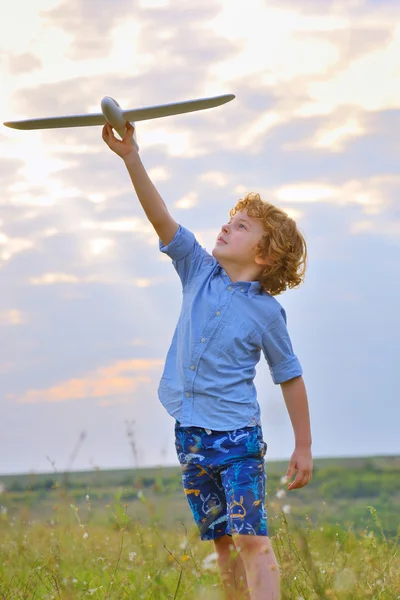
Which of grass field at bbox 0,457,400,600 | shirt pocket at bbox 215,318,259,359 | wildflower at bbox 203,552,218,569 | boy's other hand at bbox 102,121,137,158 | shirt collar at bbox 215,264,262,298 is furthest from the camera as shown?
shirt collar at bbox 215,264,262,298

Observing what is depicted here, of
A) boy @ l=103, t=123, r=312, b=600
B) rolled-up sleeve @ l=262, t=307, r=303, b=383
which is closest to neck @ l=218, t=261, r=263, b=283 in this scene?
boy @ l=103, t=123, r=312, b=600

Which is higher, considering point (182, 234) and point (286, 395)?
point (182, 234)

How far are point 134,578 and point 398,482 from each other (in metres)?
7.46

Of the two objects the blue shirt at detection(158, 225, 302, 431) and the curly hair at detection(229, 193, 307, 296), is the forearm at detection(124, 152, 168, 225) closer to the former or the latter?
the blue shirt at detection(158, 225, 302, 431)

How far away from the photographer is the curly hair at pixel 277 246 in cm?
425

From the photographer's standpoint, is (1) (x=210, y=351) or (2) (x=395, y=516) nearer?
(1) (x=210, y=351)

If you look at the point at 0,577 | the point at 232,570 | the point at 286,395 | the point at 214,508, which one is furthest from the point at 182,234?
the point at 0,577

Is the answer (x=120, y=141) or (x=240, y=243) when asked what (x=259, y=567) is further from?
(x=120, y=141)

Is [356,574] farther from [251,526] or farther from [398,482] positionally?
[398,482]

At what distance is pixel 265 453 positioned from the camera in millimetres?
3977

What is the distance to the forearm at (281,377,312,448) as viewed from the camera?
13.6ft

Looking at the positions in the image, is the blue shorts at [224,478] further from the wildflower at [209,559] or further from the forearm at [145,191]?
the forearm at [145,191]

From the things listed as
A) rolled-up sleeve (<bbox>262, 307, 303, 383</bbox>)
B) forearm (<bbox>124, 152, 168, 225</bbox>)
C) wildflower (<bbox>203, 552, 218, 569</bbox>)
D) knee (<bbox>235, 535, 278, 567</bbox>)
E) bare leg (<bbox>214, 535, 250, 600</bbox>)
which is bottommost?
bare leg (<bbox>214, 535, 250, 600</bbox>)

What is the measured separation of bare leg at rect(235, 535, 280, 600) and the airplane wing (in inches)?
77.1
